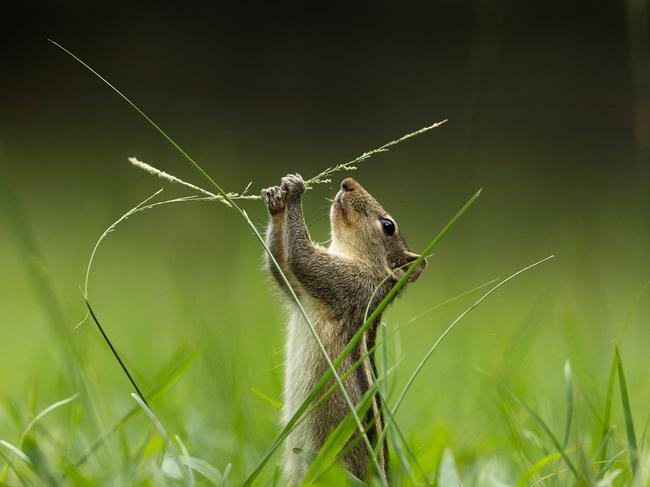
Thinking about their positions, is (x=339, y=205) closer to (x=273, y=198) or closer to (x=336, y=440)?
(x=273, y=198)

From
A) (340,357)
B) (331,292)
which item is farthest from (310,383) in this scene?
(340,357)

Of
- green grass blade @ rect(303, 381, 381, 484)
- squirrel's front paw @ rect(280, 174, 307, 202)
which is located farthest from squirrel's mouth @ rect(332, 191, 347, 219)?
green grass blade @ rect(303, 381, 381, 484)

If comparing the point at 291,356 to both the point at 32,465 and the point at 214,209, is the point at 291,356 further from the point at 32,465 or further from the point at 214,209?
the point at 214,209

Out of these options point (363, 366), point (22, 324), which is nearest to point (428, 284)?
point (22, 324)

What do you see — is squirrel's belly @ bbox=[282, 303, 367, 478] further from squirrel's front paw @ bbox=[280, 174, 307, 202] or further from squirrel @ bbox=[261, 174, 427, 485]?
squirrel's front paw @ bbox=[280, 174, 307, 202]

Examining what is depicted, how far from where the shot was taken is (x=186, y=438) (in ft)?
7.70

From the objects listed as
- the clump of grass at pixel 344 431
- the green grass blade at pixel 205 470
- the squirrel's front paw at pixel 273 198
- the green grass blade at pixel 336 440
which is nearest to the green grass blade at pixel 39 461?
the clump of grass at pixel 344 431

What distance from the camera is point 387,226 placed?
2.74 m

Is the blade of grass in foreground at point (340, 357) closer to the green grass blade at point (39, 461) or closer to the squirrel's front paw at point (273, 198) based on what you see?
the green grass blade at point (39, 461)

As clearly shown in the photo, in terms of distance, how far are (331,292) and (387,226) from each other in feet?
1.39

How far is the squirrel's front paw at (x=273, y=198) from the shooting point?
2340 millimetres

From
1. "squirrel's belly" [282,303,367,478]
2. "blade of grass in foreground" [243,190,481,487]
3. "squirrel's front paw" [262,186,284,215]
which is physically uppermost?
"squirrel's front paw" [262,186,284,215]

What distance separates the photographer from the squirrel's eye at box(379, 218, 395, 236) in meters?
2.73

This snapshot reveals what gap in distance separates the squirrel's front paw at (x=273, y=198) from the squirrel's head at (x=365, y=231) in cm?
36
